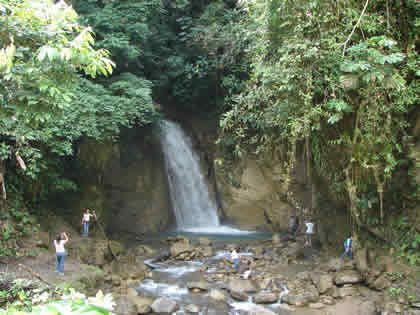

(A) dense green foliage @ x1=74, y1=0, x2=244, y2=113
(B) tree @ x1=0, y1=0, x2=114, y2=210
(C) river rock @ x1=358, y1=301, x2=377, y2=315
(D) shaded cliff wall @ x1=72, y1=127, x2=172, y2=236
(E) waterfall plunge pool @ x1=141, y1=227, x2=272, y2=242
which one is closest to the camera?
(B) tree @ x1=0, y1=0, x2=114, y2=210

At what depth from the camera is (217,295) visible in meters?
8.08

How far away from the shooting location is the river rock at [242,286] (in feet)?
27.3

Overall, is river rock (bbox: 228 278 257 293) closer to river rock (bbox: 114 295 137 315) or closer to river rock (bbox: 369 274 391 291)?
river rock (bbox: 114 295 137 315)

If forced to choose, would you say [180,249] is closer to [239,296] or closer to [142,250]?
[142,250]

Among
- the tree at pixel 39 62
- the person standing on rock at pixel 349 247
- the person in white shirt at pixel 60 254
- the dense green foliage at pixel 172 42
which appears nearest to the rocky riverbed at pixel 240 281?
the person in white shirt at pixel 60 254

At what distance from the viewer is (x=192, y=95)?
15.6 meters

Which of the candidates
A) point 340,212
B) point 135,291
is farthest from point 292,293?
point 135,291

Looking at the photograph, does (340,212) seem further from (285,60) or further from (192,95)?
(192,95)

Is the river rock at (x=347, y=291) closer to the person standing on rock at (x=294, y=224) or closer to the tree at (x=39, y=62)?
the person standing on rock at (x=294, y=224)

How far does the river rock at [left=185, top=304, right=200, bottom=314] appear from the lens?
7.39 metres

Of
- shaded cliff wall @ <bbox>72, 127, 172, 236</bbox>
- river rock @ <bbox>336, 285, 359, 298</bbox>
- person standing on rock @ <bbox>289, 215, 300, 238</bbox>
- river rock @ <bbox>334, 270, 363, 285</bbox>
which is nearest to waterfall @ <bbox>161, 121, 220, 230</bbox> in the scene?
shaded cliff wall @ <bbox>72, 127, 172, 236</bbox>

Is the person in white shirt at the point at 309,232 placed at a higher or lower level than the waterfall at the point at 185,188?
lower

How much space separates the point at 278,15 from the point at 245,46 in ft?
18.5

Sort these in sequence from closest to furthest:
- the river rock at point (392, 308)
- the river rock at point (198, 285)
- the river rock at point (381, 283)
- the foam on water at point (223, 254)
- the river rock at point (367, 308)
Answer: the river rock at point (392, 308)
the river rock at point (367, 308)
the river rock at point (381, 283)
the river rock at point (198, 285)
the foam on water at point (223, 254)
